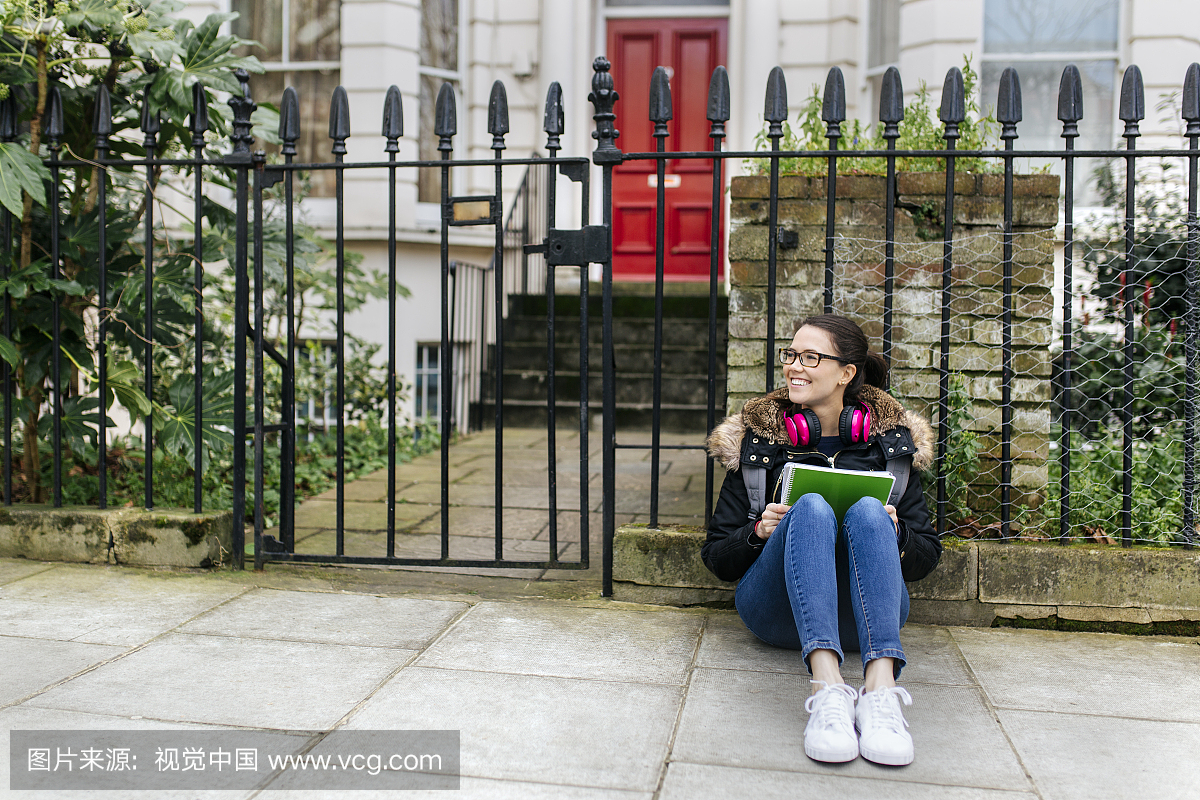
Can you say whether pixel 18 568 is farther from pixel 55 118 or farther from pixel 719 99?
pixel 719 99

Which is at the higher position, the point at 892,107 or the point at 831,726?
the point at 892,107

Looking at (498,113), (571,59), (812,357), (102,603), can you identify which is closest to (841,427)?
(812,357)

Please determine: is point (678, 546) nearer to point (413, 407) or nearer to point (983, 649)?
point (983, 649)

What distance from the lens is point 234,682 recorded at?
105 inches

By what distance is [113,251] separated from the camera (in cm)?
413

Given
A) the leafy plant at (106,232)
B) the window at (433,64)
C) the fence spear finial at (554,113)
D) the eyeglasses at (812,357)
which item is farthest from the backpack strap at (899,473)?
the window at (433,64)

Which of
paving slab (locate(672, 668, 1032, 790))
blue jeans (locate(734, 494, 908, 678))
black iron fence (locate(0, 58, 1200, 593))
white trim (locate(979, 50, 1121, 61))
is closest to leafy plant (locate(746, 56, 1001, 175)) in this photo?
black iron fence (locate(0, 58, 1200, 593))

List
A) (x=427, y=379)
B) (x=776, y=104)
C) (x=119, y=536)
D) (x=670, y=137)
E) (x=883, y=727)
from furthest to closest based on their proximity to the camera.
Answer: (x=670, y=137), (x=427, y=379), (x=119, y=536), (x=776, y=104), (x=883, y=727)

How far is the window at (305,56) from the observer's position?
8.24 m

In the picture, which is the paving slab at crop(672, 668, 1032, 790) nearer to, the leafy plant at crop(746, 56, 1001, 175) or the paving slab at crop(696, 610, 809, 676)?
the paving slab at crop(696, 610, 809, 676)

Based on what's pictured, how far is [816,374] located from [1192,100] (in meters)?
1.59

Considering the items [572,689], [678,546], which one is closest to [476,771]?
[572,689]

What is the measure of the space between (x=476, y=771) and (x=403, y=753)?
203mm

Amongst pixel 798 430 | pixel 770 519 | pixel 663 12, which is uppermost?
pixel 663 12
